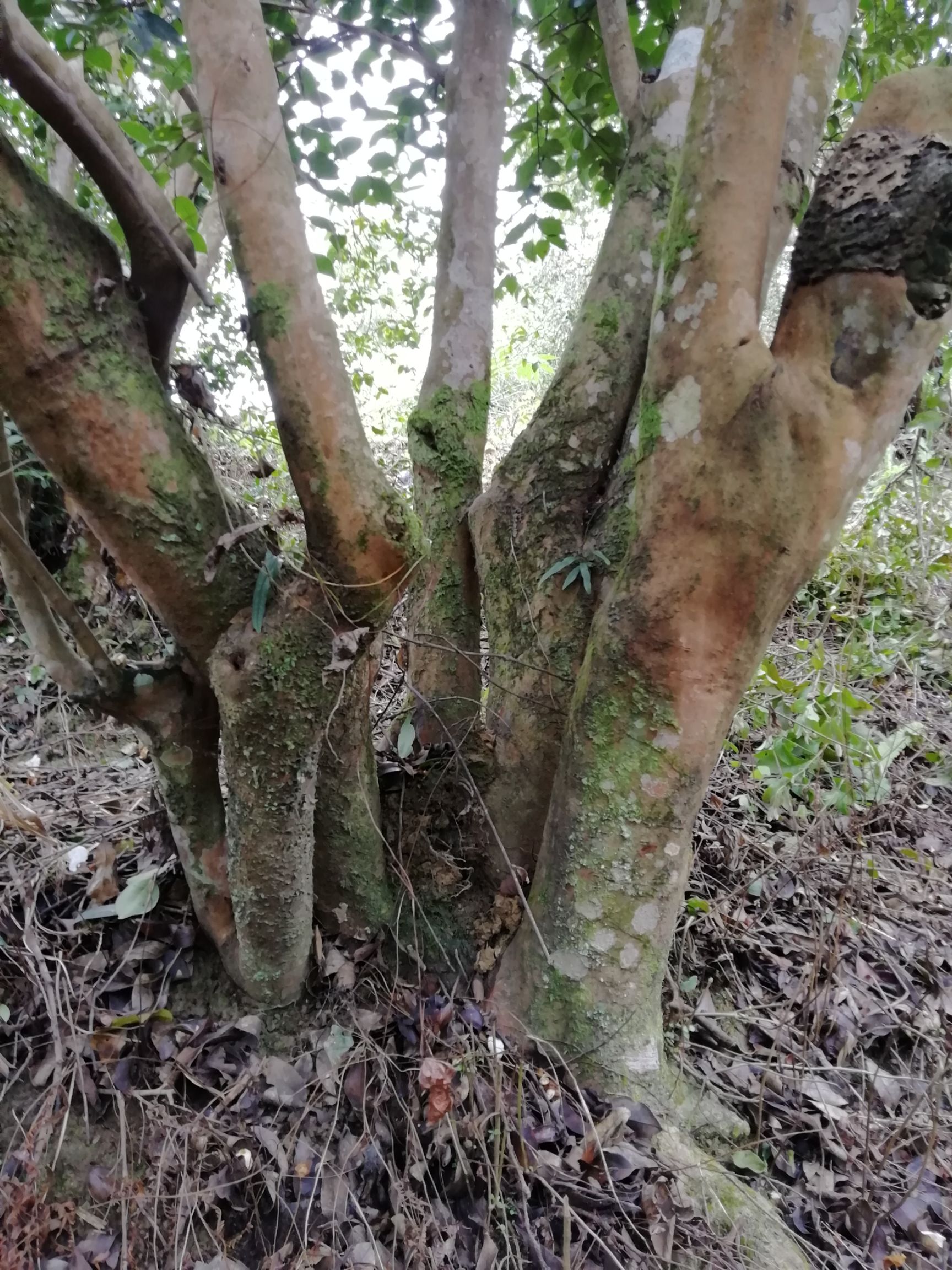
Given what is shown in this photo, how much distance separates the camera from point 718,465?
4.11ft

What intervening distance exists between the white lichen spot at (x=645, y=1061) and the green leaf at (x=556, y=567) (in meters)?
1.06

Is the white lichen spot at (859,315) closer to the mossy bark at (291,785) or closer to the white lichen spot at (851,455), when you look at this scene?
the white lichen spot at (851,455)

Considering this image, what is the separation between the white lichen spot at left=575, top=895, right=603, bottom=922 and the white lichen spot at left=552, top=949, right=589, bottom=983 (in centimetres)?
8

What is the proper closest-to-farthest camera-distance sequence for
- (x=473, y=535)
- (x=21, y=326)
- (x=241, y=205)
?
(x=21, y=326) → (x=241, y=205) → (x=473, y=535)

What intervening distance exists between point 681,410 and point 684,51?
1169 mm

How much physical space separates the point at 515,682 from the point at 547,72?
102 inches

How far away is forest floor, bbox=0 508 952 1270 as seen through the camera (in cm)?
127

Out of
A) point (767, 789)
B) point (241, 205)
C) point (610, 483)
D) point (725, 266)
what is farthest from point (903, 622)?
point (241, 205)

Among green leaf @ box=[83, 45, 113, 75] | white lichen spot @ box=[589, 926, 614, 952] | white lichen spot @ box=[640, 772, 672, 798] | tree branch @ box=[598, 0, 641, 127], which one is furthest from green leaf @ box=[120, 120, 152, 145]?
white lichen spot @ box=[589, 926, 614, 952]

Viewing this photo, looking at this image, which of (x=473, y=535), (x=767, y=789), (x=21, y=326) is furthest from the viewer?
(x=767, y=789)

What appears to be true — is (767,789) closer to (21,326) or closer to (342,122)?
(21,326)

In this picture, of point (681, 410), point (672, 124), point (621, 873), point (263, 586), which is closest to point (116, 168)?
point (263, 586)

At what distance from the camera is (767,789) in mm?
2467

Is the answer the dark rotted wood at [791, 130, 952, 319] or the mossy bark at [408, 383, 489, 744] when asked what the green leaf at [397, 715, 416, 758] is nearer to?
the mossy bark at [408, 383, 489, 744]
